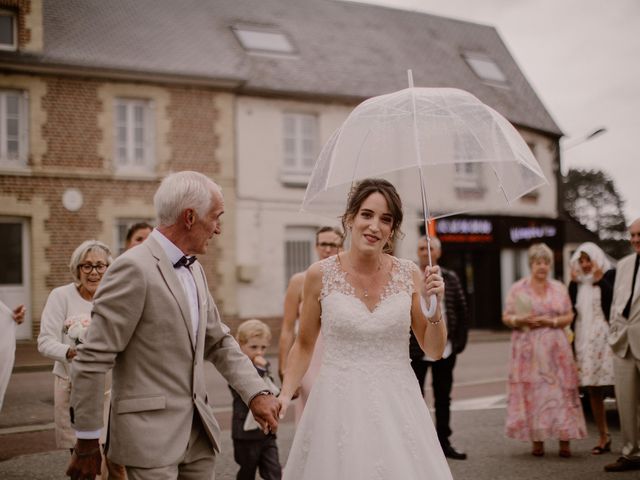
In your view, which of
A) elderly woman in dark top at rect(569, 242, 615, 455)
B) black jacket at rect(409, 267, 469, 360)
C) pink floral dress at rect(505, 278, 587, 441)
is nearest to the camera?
pink floral dress at rect(505, 278, 587, 441)

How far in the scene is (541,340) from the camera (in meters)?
7.34

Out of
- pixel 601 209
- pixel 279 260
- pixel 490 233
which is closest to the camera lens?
pixel 279 260

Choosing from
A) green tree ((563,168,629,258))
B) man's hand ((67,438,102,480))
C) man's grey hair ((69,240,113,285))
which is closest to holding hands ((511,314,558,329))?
man's grey hair ((69,240,113,285))

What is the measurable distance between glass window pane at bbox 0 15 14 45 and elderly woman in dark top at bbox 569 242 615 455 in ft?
48.7

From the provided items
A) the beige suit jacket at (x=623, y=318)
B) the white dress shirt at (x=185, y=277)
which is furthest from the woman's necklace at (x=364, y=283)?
the beige suit jacket at (x=623, y=318)

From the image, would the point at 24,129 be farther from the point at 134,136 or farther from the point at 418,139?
the point at 418,139

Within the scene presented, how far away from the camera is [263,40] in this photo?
21094 mm

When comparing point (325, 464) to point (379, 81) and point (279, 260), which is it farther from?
point (379, 81)

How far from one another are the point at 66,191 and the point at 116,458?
15389 mm

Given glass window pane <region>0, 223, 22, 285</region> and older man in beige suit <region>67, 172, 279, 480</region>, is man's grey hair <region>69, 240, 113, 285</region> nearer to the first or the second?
older man in beige suit <region>67, 172, 279, 480</region>

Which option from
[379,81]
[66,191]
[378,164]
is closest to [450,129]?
[378,164]

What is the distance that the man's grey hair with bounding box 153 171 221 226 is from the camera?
3.17 metres

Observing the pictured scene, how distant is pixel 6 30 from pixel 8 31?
0.16ft

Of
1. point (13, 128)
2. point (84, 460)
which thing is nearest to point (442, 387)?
point (84, 460)
